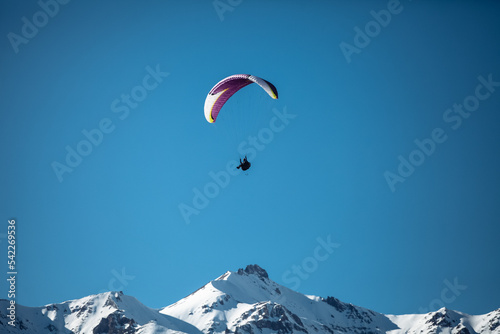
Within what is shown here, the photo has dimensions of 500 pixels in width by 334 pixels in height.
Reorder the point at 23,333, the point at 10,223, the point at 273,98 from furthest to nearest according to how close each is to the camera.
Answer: the point at 23,333, the point at 10,223, the point at 273,98

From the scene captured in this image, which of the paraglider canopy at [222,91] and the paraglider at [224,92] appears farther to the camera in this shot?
the paraglider canopy at [222,91]

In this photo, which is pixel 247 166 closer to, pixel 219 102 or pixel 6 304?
pixel 219 102

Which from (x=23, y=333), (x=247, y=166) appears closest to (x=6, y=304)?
(x=23, y=333)

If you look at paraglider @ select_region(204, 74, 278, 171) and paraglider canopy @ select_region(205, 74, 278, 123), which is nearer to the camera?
paraglider @ select_region(204, 74, 278, 171)

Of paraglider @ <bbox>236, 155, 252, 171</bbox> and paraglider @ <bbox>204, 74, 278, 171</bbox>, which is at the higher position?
paraglider @ <bbox>204, 74, 278, 171</bbox>

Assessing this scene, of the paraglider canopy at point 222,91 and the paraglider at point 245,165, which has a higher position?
the paraglider canopy at point 222,91
